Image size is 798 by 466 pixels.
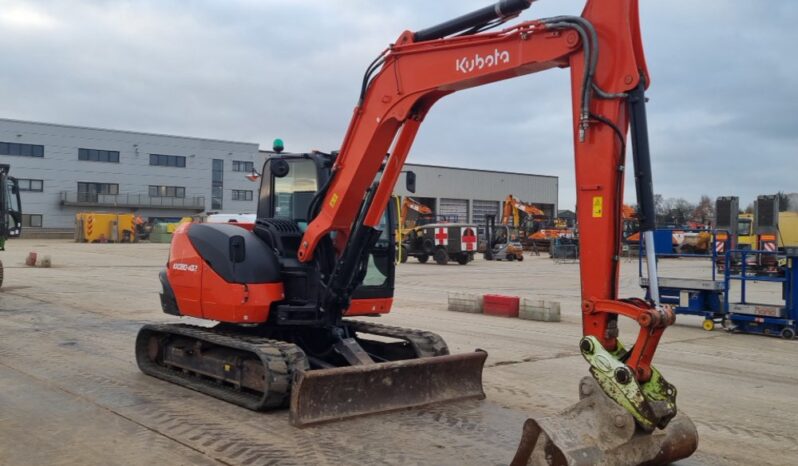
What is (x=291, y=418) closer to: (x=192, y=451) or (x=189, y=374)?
(x=192, y=451)

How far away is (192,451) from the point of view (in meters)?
5.53

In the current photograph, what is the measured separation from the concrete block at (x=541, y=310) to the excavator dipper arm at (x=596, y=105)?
847 centimetres

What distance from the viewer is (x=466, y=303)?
51.1 feet

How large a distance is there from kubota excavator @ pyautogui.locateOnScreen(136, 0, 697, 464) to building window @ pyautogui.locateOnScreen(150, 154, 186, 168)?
2385 inches

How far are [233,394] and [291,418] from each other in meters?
1.12

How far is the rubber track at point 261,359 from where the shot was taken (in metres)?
6.54

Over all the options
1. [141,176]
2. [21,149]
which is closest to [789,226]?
[141,176]

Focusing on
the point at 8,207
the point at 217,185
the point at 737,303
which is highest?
the point at 217,185

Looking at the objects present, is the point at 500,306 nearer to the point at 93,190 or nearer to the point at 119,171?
the point at 93,190

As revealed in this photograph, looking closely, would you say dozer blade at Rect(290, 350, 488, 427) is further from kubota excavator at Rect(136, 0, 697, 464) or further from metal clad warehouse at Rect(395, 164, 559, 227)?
metal clad warehouse at Rect(395, 164, 559, 227)

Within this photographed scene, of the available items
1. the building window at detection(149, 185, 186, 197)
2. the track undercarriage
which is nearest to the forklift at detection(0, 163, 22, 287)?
the track undercarriage

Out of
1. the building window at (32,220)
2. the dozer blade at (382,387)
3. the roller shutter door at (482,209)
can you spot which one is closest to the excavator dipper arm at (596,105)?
the dozer blade at (382,387)

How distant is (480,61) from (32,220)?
61117mm

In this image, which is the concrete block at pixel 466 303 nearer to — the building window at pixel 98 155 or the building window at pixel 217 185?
the building window at pixel 98 155
